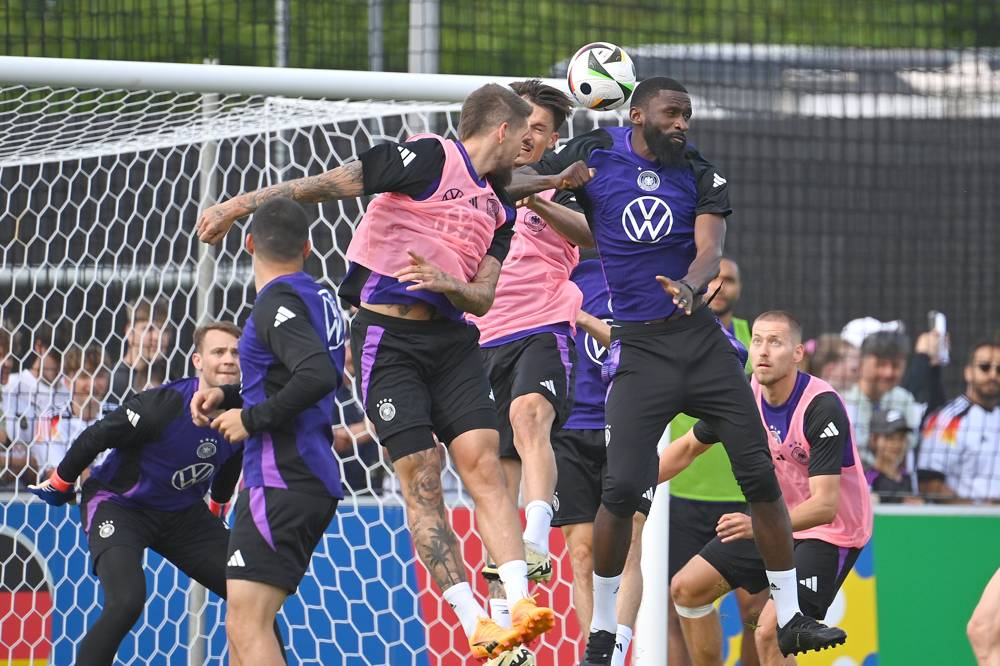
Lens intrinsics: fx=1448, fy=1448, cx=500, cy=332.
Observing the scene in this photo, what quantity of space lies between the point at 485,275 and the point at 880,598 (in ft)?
14.0

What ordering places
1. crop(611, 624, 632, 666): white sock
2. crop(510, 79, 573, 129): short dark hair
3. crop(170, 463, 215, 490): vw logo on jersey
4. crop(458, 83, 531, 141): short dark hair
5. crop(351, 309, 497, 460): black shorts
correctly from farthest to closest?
crop(170, 463, 215, 490): vw logo on jersey, crop(510, 79, 573, 129): short dark hair, crop(611, 624, 632, 666): white sock, crop(458, 83, 531, 141): short dark hair, crop(351, 309, 497, 460): black shorts

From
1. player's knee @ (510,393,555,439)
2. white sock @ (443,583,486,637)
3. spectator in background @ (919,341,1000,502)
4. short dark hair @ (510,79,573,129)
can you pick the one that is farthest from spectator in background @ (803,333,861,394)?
white sock @ (443,583,486,637)

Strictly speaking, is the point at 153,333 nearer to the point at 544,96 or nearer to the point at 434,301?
the point at 544,96

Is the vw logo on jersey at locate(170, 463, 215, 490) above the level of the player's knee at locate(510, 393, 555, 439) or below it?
below

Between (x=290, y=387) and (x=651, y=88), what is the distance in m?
2.09

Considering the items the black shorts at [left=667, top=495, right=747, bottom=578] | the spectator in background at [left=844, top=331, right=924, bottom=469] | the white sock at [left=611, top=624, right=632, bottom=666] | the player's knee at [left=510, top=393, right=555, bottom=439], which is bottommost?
the black shorts at [left=667, top=495, right=747, bottom=578]

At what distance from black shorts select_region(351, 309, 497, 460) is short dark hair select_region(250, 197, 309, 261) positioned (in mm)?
381

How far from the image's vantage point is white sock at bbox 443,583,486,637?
17.7 feet

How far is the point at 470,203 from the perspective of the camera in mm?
5754

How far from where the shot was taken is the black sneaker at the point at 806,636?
19.7 feet

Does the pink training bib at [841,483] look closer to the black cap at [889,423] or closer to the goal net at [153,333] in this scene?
the goal net at [153,333]

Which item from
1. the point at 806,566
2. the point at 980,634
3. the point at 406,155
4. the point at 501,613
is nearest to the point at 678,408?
the point at 501,613

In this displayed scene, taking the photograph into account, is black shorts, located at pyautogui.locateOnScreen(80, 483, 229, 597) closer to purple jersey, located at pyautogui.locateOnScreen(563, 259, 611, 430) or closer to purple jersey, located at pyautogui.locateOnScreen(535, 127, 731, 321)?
purple jersey, located at pyautogui.locateOnScreen(563, 259, 611, 430)

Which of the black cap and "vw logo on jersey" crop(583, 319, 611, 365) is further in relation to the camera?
the black cap
